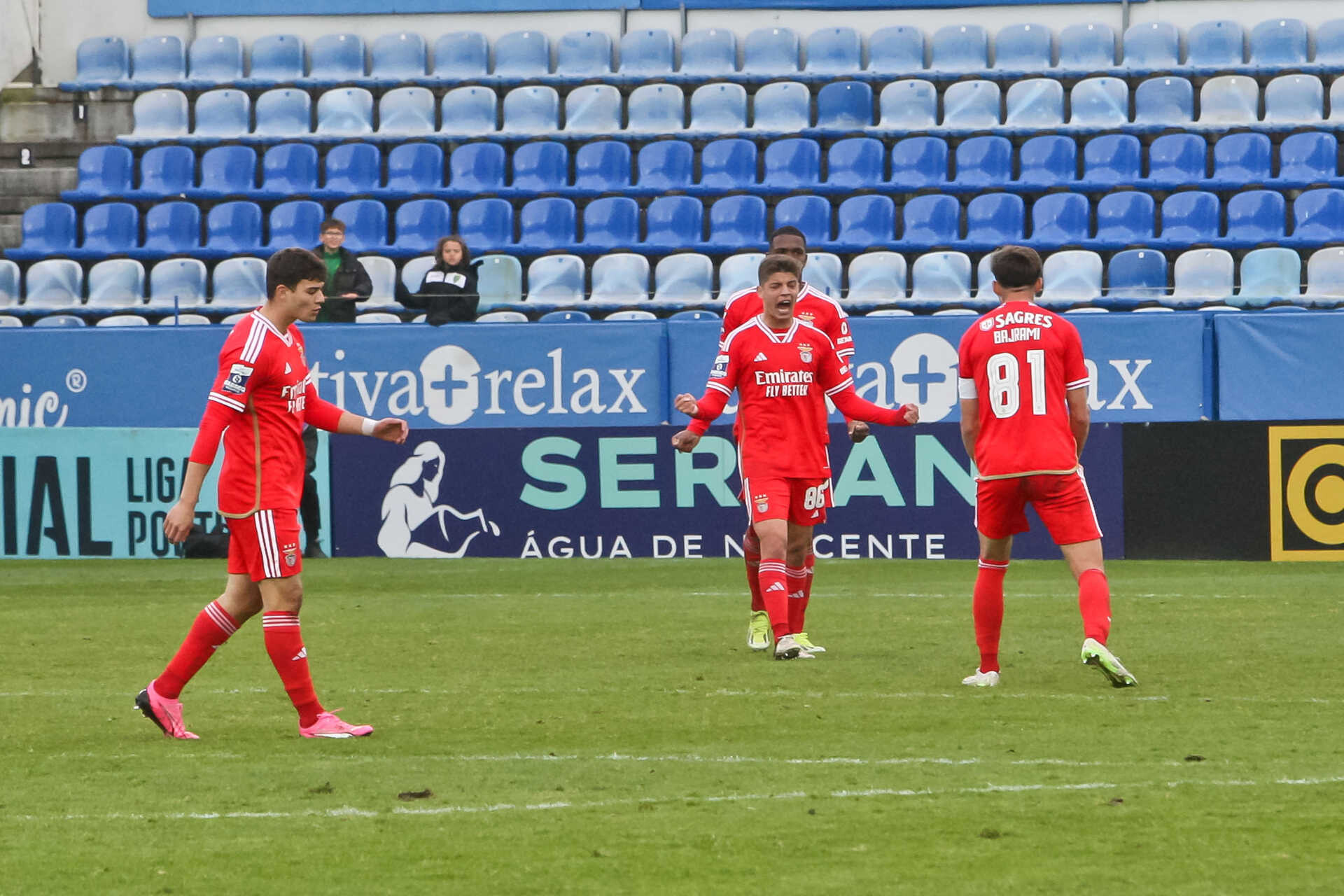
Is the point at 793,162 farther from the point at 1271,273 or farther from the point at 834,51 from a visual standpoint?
the point at 1271,273

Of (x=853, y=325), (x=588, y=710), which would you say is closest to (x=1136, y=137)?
(x=853, y=325)

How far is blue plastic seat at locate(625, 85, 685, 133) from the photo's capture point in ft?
72.0

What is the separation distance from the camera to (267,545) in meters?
6.93

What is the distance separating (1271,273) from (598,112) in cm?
799

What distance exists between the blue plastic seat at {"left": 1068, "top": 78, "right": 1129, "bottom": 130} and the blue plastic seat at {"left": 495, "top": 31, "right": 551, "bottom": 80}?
253 inches

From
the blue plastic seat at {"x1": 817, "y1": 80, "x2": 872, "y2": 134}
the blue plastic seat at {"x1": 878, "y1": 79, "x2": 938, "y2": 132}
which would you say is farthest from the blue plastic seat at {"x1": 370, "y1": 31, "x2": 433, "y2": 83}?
the blue plastic seat at {"x1": 878, "y1": 79, "x2": 938, "y2": 132}

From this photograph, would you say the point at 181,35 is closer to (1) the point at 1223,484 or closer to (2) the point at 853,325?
(2) the point at 853,325

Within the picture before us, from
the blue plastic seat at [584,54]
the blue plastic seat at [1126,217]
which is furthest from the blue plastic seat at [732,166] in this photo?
the blue plastic seat at [1126,217]

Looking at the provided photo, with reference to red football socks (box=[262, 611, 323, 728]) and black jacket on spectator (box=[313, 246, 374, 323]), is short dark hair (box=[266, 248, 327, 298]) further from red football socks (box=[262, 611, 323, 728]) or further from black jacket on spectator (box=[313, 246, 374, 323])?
black jacket on spectator (box=[313, 246, 374, 323])

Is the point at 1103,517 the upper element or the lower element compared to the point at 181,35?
lower

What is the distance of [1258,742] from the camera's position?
664 cm

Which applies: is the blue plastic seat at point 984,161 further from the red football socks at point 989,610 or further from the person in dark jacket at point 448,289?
the red football socks at point 989,610

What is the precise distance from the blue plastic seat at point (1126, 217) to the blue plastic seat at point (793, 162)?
3.23 metres

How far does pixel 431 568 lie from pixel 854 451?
12.0 ft
